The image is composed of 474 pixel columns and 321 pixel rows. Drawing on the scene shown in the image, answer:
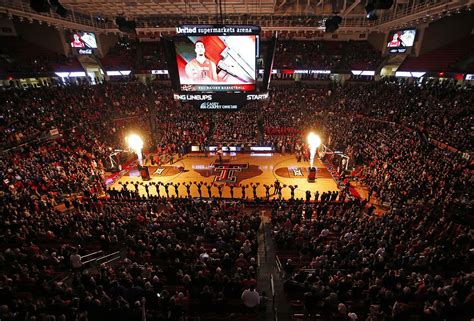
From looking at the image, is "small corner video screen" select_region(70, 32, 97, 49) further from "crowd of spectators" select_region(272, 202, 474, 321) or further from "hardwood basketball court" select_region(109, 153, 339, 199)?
"crowd of spectators" select_region(272, 202, 474, 321)

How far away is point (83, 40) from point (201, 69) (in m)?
27.0

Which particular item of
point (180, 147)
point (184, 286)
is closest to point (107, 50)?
point (180, 147)

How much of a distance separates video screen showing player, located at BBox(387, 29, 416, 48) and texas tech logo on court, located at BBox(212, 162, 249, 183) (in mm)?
22605

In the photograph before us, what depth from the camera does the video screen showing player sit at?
30359 mm

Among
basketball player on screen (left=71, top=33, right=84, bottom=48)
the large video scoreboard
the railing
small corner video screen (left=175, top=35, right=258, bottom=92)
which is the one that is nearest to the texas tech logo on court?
the large video scoreboard

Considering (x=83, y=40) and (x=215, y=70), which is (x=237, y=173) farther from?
(x=83, y=40)

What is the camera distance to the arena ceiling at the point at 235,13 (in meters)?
25.4

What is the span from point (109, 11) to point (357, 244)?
1354 inches

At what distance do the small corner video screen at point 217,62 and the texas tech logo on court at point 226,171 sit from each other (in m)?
9.05

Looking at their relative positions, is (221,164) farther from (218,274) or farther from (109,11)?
(109,11)

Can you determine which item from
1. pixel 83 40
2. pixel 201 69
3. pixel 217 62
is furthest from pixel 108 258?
pixel 83 40

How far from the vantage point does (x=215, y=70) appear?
16.7 meters

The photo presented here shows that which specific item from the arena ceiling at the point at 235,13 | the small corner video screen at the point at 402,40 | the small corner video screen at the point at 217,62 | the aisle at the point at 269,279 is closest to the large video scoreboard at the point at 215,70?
the small corner video screen at the point at 217,62

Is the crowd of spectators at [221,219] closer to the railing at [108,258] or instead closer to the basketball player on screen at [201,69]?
the railing at [108,258]
